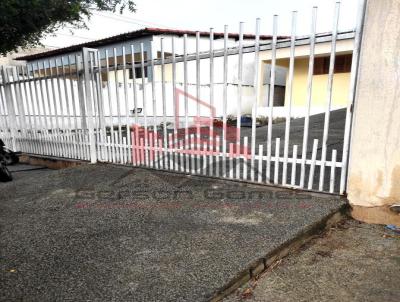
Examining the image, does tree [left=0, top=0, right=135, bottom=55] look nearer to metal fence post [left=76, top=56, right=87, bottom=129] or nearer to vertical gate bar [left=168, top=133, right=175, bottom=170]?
metal fence post [left=76, top=56, right=87, bottom=129]

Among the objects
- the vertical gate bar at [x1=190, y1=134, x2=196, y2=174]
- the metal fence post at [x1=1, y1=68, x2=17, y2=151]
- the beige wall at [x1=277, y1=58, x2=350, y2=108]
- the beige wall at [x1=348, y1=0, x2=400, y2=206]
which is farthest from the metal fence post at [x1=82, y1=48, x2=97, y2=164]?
the beige wall at [x1=277, y1=58, x2=350, y2=108]

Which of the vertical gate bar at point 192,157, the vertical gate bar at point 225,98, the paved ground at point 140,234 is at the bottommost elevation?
the paved ground at point 140,234

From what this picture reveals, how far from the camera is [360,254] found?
2553 mm

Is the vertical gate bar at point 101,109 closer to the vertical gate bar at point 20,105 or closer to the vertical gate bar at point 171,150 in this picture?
the vertical gate bar at point 171,150

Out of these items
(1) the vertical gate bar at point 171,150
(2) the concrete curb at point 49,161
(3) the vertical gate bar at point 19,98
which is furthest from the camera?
(3) the vertical gate bar at point 19,98

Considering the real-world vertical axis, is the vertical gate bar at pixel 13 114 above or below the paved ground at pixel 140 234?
above

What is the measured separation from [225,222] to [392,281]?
4.76ft

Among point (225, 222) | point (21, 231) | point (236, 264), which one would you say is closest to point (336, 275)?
point (236, 264)

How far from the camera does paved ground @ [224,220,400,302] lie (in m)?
2.01

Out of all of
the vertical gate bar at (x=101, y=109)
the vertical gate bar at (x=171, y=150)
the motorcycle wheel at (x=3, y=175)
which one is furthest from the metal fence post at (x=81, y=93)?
the vertical gate bar at (x=171, y=150)

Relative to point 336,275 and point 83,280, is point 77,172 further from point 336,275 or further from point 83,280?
point 336,275

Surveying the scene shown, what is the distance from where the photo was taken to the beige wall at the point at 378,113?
285 centimetres

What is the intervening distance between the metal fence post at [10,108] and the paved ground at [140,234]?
3787mm

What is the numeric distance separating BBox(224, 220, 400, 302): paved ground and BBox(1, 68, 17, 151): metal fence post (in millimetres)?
7716
